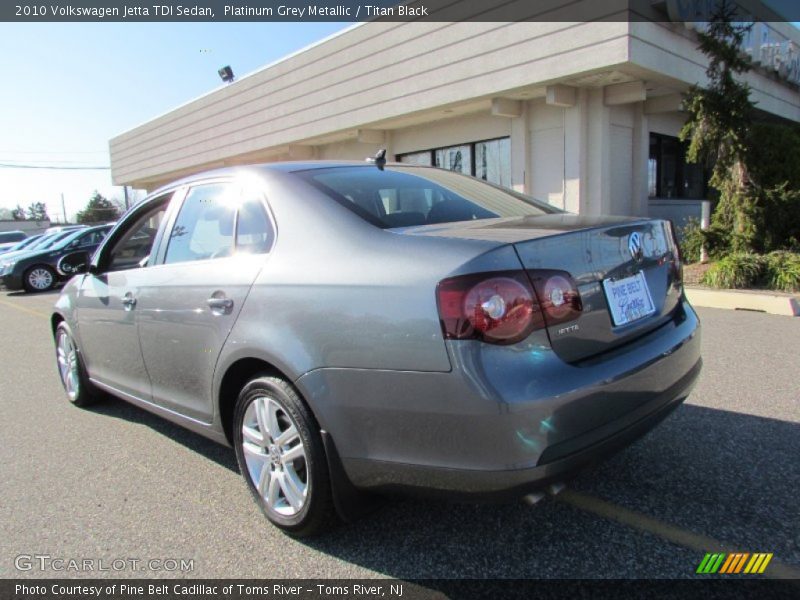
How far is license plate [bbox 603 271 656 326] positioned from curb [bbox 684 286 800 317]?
5.44 m

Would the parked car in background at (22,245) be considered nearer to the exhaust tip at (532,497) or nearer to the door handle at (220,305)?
the door handle at (220,305)

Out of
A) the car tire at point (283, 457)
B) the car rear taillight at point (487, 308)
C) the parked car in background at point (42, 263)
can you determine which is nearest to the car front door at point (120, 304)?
the car tire at point (283, 457)

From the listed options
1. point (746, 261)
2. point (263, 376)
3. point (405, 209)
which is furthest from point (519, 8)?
point (263, 376)

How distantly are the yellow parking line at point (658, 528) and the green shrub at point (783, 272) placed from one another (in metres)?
6.84

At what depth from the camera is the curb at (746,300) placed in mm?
6758

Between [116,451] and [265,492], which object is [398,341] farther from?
[116,451]

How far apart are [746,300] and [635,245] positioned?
581 centimetres

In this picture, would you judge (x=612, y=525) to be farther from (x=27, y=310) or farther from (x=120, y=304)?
(x=27, y=310)

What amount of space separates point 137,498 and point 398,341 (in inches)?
75.7

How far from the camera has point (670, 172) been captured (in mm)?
13922

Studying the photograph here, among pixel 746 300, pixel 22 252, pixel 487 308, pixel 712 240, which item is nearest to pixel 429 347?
pixel 487 308

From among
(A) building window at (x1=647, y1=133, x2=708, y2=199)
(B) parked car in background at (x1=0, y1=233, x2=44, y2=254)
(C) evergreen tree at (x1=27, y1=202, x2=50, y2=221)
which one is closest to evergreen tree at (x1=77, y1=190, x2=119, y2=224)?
(C) evergreen tree at (x1=27, y1=202, x2=50, y2=221)

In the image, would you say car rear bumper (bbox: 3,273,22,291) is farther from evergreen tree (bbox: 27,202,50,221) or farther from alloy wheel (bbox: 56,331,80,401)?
evergreen tree (bbox: 27,202,50,221)

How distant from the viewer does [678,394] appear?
8.23 feet
